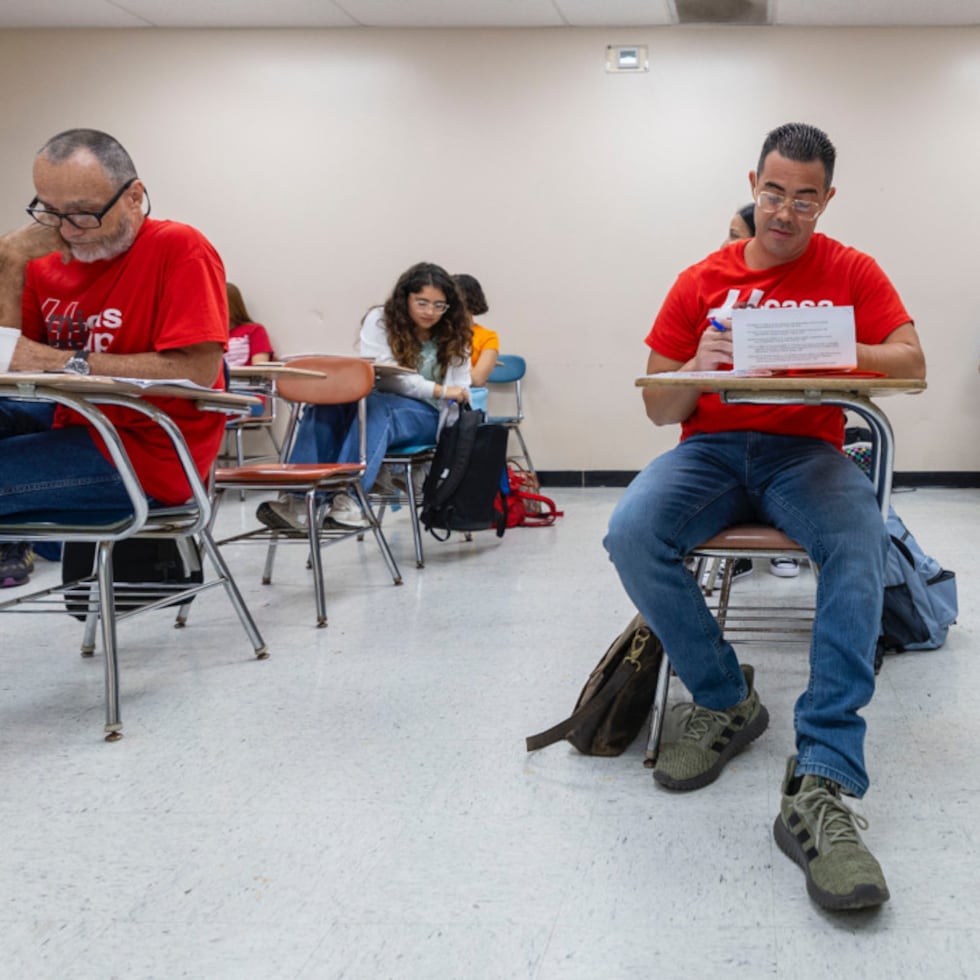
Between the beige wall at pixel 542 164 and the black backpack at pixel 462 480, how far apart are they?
227 cm

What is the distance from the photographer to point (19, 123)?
18.5 ft

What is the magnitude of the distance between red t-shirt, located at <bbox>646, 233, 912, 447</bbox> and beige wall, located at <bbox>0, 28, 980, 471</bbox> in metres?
3.76

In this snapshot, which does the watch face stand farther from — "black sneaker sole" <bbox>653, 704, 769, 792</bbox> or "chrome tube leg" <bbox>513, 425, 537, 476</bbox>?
"chrome tube leg" <bbox>513, 425, 537, 476</bbox>

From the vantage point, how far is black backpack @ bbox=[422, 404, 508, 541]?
3290 mm

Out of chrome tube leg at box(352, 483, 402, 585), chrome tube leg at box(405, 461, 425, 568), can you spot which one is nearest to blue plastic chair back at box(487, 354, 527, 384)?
chrome tube leg at box(405, 461, 425, 568)

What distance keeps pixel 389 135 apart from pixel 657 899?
16.5 feet

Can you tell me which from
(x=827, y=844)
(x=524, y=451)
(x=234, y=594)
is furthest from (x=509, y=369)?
(x=827, y=844)

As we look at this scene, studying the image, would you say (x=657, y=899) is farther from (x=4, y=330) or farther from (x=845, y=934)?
(x=4, y=330)

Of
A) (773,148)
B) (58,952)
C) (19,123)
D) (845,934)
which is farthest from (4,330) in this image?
(19,123)

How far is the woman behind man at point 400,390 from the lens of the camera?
327cm

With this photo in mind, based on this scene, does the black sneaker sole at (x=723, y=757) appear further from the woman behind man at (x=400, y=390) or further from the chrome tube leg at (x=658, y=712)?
the woman behind man at (x=400, y=390)

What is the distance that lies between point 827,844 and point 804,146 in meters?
1.11

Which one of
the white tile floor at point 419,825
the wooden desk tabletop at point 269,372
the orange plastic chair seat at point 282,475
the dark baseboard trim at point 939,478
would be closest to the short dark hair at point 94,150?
the wooden desk tabletop at point 269,372

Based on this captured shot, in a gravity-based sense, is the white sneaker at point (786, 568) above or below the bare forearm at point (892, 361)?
below
